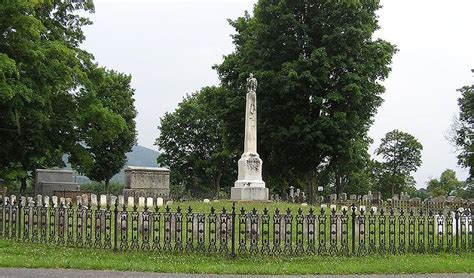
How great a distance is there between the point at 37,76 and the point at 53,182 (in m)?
10.8

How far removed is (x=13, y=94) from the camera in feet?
75.7

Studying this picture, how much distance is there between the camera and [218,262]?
1291 centimetres

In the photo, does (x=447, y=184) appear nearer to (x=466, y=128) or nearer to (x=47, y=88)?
(x=466, y=128)

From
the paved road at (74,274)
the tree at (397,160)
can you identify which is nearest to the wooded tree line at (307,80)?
the paved road at (74,274)

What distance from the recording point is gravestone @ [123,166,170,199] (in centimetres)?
3483

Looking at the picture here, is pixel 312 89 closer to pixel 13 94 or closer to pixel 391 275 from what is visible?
pixel 13 94

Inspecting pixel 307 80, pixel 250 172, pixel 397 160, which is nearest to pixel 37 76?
pixel 250 172

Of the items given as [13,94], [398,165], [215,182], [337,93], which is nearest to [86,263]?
[13,94]

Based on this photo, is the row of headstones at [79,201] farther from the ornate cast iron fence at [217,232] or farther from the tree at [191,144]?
the tree at [191,144]

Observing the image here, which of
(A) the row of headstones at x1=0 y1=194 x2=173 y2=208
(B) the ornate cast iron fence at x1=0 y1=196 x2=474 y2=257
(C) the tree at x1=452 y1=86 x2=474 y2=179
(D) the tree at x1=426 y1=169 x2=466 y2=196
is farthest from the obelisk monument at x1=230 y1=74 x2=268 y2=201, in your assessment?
(D) the tree at x1=426 y1=169 x2=466 y2=196

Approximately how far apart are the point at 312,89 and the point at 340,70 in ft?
7.06

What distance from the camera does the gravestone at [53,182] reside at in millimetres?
35125

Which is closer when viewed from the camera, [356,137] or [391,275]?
[391,275]

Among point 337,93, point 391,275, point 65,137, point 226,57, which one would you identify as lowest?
point 391,275
